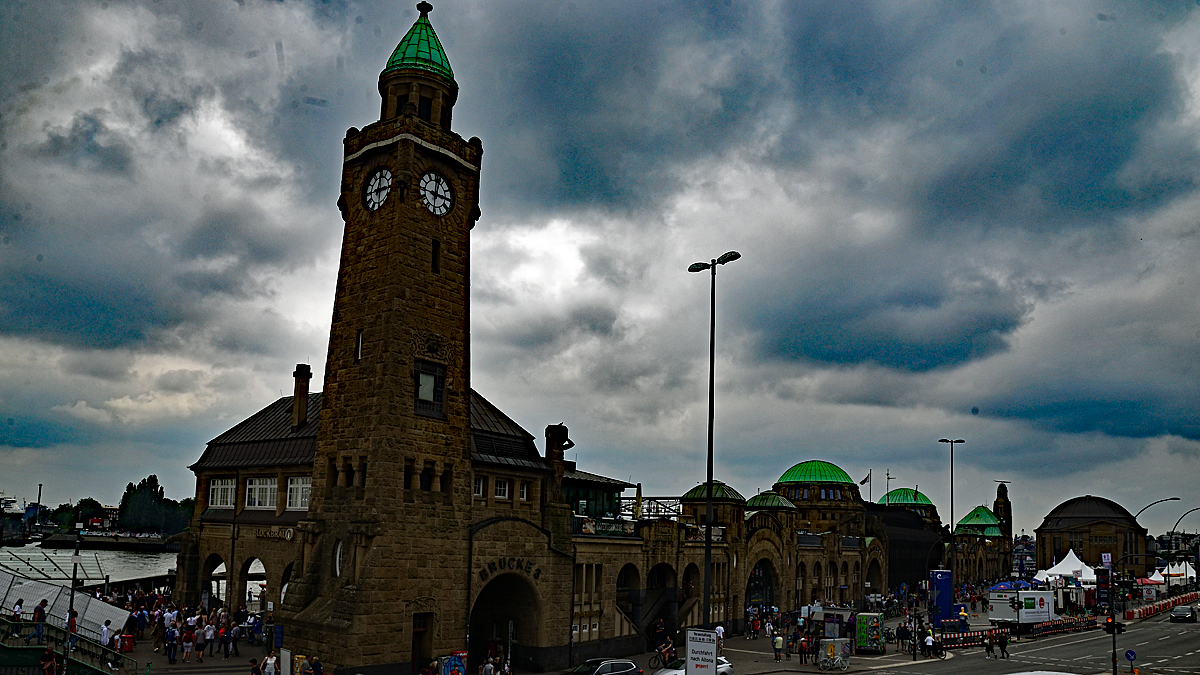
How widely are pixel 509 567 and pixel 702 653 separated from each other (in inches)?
830

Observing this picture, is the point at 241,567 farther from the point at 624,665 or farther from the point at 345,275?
the point at 624,665

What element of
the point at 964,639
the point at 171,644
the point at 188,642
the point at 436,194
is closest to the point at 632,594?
the point at 188,642

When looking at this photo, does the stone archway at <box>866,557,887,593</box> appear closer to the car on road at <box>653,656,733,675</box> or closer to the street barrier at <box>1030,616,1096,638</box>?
the street barrier at <box>1030,616,1096,638</box>

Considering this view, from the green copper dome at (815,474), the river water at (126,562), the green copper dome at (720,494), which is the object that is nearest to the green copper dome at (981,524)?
the green copper dome at (815,474)

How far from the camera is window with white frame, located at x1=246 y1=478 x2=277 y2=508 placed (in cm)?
4697

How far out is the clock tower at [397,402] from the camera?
34.7 meters

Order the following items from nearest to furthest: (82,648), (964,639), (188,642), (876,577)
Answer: (82,648) < (188,642) < (964,639) < (876,577)

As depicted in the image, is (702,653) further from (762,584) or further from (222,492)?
(762,584)

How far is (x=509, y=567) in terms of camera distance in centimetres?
3978

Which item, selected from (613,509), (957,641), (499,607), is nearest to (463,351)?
(499,607)

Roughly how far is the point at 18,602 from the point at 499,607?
22478 mm

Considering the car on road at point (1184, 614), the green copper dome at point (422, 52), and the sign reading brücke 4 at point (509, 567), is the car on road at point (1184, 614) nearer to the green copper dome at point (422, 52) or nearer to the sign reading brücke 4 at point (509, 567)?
the sign reading brücke 4 at point (509, 567)

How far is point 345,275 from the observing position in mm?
39469

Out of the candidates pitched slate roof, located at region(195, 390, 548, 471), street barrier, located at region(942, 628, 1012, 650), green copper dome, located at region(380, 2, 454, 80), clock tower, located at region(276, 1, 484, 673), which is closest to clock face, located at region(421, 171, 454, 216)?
clock tower, located at region(276, 1, 484, 673)
